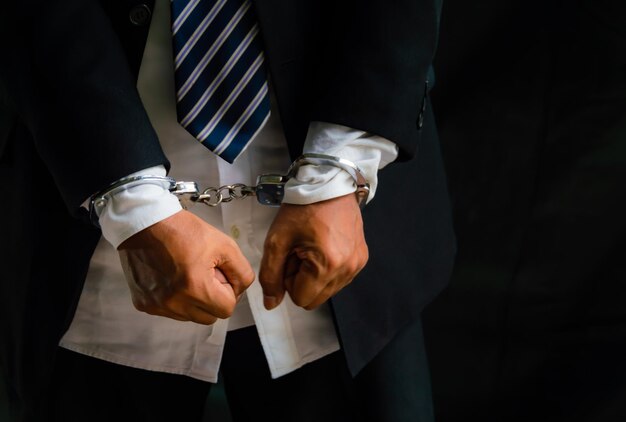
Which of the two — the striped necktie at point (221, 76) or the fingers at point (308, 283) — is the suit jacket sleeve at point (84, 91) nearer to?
the striped necktie at point (221, 76)

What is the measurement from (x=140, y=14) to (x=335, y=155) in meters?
0.23

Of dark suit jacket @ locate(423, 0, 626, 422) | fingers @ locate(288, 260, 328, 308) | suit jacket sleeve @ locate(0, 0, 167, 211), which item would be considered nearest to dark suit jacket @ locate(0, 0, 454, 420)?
suit jacket sleeve @ locate(0, 0, 167, 211)

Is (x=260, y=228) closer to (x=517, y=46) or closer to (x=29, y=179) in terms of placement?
(x=29, y=179)

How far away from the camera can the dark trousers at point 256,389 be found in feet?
3.15

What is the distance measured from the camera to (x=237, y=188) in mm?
846

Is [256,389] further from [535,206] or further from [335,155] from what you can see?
[535,206]

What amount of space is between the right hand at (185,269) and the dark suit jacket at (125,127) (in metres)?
0.07

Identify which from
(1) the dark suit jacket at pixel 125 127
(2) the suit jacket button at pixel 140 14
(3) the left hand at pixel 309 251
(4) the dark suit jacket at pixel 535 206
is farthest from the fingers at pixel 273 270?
(4) the dark suit jacket at pixel 535 206

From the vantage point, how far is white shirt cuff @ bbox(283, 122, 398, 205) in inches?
31.4

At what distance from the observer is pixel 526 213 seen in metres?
1.41

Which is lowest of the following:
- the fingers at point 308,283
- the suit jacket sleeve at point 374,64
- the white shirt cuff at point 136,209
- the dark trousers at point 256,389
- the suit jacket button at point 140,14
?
the dark trousers at point 256,389

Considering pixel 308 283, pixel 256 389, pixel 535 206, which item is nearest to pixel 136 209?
pixel 308 283

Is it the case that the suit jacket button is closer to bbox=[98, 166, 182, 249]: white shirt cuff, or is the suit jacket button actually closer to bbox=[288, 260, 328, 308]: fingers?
bbox=[98, 166, 182, 249]: white shirt cuff

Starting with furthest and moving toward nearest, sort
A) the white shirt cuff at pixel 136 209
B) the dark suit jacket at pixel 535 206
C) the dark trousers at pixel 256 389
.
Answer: the dark suit jacket at pixel 535 206, the dark trousers at pixel 256 389, the white shirt cuff at pixel 136 209
